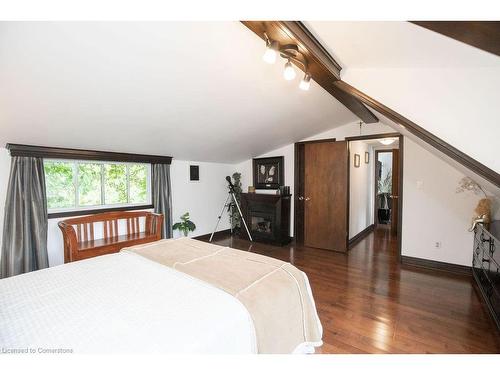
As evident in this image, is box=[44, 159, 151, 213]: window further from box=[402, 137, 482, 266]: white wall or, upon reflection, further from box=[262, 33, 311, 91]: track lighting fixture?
box=[402, 137, 482, 266]: white wall

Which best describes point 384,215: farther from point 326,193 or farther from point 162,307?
point 162,307

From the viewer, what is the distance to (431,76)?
1.35 meters

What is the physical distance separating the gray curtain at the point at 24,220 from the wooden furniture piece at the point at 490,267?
180 inches

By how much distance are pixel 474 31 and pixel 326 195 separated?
11.6 ft

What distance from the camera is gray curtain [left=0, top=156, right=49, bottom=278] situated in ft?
8.36

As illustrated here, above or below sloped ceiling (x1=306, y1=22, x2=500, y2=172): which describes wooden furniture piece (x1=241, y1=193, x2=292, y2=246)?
below

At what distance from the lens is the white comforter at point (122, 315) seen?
918mm

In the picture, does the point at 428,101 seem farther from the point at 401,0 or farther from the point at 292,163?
the point at 292,163

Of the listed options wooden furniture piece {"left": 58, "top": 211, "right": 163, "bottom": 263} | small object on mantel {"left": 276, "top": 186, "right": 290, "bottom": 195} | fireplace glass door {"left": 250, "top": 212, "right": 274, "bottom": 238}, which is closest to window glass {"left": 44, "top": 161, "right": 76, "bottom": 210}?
wooden furniture piece {"left": 58, "top": 211, "right": 163, "bottom": 263}

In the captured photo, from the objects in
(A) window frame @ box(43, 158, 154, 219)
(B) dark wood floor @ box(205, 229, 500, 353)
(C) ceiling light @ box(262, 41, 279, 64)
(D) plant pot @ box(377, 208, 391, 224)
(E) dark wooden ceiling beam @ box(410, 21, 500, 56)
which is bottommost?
(B) dark wood floor @ box(205, 229, 500, 353)

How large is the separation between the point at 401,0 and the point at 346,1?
17 centimetres

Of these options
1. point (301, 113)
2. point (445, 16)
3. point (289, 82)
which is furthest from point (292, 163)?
point (445, 16)

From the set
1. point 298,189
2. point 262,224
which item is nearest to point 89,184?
point 262,224

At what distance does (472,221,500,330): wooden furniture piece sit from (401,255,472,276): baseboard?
0.43 m
